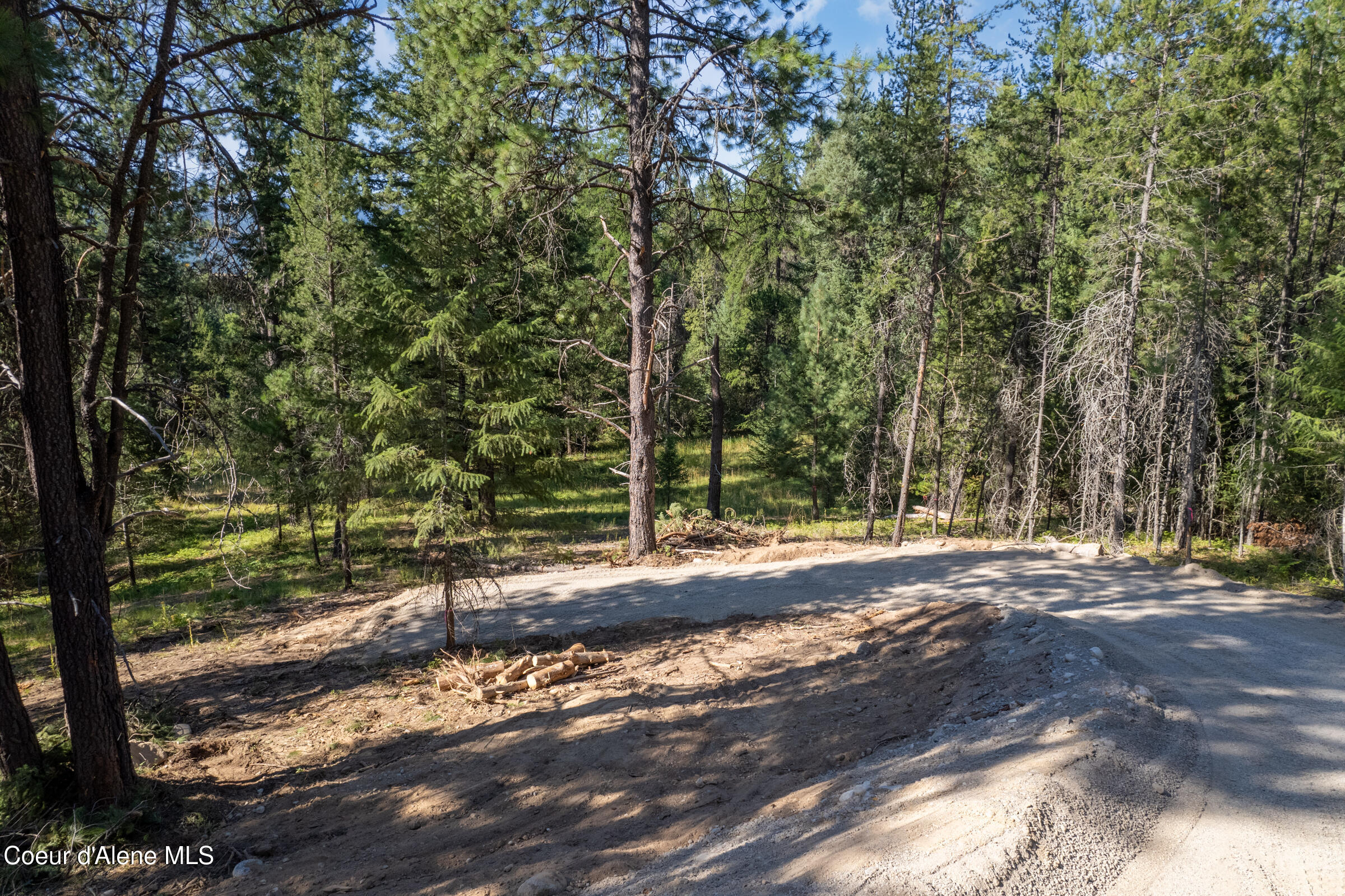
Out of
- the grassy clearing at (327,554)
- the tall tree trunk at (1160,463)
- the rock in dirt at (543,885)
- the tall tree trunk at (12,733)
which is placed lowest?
the grassy clearing at (327,554)

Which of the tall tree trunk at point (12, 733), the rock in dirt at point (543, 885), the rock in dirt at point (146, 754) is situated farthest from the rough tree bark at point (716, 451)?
the rock in dirt at point (543, 885)

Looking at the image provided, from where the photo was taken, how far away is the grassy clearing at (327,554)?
1298 cm

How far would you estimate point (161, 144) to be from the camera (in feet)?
20.9

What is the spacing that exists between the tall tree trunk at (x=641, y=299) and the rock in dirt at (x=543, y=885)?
381 inches

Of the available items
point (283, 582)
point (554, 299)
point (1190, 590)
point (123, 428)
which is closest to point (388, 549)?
point (283, 582)

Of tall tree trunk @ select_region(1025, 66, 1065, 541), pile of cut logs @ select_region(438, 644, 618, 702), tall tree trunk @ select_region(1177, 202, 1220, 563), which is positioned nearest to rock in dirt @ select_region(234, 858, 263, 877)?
pile of cut logs @ select_region(438, 644, 618, 702)

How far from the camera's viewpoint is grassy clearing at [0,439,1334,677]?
13.0 metres

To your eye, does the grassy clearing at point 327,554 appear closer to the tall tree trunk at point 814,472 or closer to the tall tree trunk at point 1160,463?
the tall tree trunk at point 814,472

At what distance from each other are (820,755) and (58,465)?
6315 mm

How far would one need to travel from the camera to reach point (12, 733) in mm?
5484

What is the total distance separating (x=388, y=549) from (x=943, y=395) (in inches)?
642

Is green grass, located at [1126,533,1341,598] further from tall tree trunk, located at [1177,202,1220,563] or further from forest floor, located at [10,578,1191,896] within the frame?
forest floor, located at [10,578,1191,896]

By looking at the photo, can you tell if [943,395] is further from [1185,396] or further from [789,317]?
[789,317]

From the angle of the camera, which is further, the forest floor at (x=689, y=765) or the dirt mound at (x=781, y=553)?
the dirt mound at (x=781, y=553)
